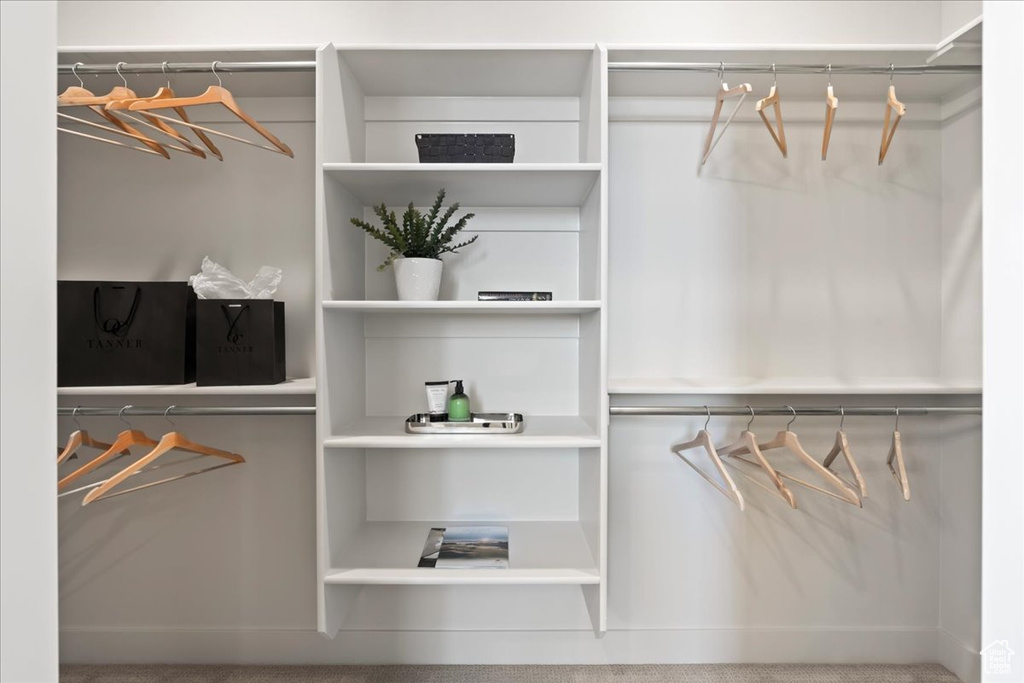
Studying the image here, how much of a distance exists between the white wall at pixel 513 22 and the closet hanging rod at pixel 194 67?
41 centimetres

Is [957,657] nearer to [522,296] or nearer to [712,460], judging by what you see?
[712,460]

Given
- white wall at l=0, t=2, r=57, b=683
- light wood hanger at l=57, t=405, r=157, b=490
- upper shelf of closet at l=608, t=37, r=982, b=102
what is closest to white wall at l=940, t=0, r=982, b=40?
upper shelf of closet at l=608, t=37, r=982, b=102

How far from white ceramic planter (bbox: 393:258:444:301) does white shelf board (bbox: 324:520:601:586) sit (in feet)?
2.46

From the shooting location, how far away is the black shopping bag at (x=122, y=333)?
1.68 meters

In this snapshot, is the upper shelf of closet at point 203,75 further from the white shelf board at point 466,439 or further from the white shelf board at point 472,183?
the white shelf board at point 466,439

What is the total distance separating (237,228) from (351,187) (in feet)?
1.66

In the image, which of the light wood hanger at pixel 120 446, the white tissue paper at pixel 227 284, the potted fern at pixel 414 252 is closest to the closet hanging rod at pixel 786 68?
the potted fern at pixel 414 252

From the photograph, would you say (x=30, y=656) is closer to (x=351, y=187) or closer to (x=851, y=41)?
(x=351, y=187)

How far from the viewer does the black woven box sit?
1.74 m

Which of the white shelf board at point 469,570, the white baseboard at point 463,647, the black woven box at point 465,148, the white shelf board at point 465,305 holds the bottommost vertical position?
the white baseboard at point 463,647

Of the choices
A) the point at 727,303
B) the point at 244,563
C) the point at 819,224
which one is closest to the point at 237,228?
the point at 244,563

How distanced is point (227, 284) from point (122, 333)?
309mm

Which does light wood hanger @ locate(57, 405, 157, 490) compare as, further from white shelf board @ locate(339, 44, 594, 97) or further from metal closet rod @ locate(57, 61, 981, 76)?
white shelf board @ locate(339, 44, 594, 97)
